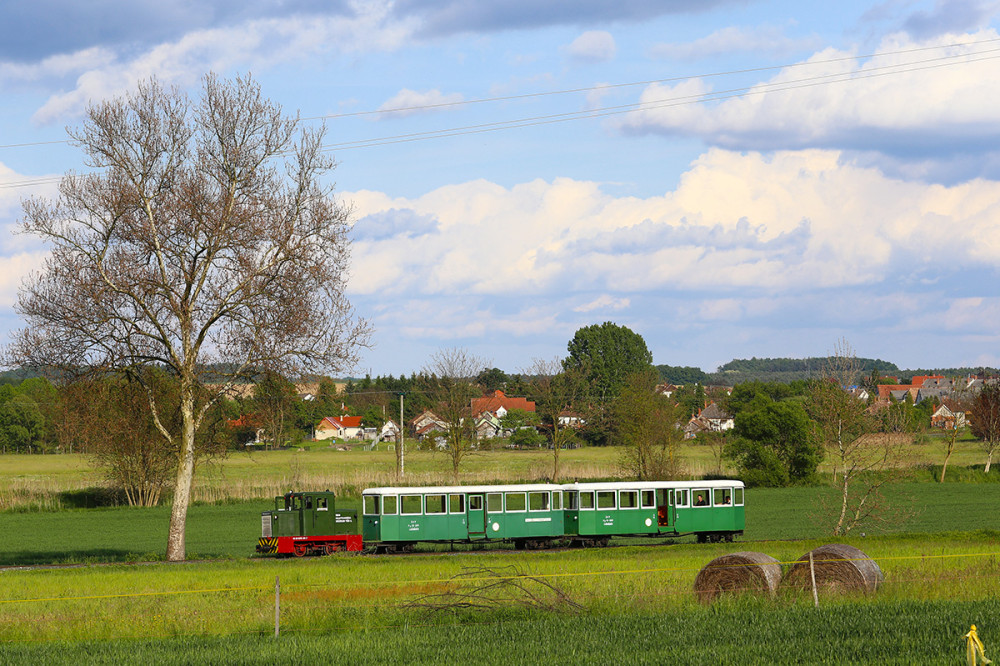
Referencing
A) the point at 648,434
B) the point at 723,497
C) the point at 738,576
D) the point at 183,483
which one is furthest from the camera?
the point at 648,434

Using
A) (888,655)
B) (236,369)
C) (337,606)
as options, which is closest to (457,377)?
(236,369)

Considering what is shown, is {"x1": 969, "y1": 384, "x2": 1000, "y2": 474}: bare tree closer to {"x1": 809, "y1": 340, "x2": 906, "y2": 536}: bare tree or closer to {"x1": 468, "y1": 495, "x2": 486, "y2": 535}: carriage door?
{"x1": 809, "y1": 340, "x2": 906, "y2": 536}: bare tree

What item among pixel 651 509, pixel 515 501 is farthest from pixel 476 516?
pixel 651 509

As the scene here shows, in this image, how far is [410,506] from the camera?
1442 inches

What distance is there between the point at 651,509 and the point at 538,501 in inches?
174

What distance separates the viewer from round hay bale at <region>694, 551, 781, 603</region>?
713 inches

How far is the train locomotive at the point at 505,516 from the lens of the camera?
3659 centimetres

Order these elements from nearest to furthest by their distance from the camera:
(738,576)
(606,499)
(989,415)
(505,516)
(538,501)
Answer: (738,576), (505,516), (538,501), (606,499), (989,415)

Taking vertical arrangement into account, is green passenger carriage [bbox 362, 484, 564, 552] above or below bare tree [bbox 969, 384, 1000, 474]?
below

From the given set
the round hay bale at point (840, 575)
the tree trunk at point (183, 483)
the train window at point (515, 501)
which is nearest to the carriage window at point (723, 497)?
the train window at point (515, 501)

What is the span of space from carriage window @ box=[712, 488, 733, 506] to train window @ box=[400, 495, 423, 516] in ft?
37.9

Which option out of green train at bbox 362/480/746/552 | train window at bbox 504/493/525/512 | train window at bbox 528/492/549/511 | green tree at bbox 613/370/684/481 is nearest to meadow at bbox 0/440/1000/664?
green train at bbox 362/480/746/552

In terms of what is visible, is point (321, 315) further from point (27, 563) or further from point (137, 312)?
point (27, 563)

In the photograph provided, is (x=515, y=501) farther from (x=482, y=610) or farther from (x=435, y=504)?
(x=482, y=610)
